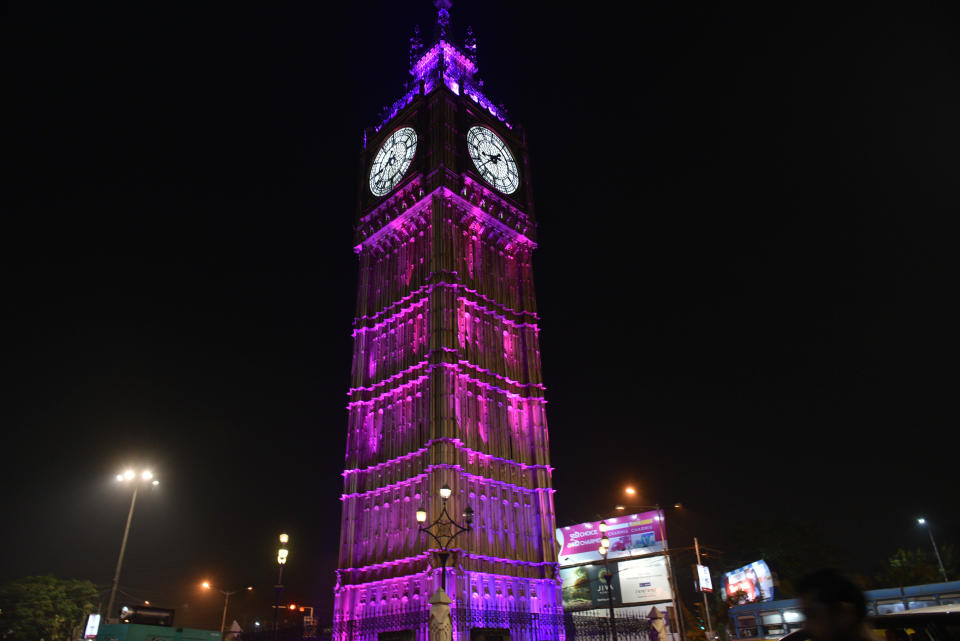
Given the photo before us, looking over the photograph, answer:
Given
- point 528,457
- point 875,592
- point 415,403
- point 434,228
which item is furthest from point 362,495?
point 875,592

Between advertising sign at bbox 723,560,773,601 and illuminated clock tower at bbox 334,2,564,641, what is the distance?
21.1 m

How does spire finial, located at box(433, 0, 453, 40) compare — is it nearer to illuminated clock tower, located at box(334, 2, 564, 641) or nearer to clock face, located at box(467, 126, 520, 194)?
illuminated clock tower, located at box(334, 2, 564, 641)

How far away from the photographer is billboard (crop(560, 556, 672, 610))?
54125 millimetres

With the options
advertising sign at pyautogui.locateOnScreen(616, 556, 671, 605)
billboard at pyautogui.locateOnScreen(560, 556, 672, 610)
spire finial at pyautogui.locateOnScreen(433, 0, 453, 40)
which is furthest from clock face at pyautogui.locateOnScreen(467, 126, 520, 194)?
advertising sign at pyautogui.locateOnScreen(616, 556, 671, 605)

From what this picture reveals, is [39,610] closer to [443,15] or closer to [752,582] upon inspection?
[752,582]

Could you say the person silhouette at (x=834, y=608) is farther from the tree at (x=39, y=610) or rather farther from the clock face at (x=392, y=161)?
the tree at (x=39, y=610)

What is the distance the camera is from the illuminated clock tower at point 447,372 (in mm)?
40688

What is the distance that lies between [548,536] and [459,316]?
16290mm

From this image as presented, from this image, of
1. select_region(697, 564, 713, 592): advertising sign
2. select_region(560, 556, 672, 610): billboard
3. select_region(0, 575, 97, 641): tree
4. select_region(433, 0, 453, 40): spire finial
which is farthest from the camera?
select_region(433, 0, 453, 40): spire finial

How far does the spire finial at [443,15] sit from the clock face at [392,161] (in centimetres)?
1216

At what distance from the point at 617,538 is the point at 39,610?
45889 mm

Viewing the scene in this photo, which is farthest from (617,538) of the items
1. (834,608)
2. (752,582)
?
(834,608)

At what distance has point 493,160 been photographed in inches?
2137

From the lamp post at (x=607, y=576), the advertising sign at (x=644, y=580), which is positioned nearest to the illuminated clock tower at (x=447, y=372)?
the lamp post at (x=607, y=576)
